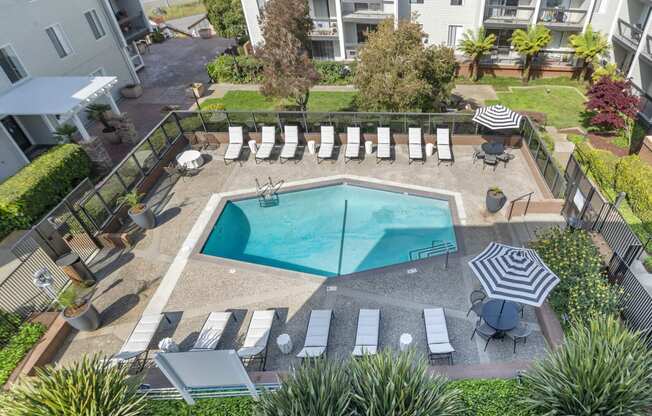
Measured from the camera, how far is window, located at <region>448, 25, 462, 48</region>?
2927 centimetres

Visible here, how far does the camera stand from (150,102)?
27375 millimetres

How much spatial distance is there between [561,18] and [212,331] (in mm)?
33943

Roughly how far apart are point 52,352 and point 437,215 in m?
14.0

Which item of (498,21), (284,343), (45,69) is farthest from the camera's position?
(498,21)

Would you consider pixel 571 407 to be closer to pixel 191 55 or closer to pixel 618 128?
pixel 618 128

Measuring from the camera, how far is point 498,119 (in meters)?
15.6

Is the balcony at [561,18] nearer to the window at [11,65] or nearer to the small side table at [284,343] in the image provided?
the small side table at [284,343]

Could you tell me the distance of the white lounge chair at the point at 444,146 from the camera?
16500mm

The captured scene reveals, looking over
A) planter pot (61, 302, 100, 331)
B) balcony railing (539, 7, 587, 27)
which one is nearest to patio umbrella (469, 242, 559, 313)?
planter pot (61, 302, 100, 331)

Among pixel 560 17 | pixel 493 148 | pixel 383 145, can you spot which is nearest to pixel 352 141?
pixel 383 145

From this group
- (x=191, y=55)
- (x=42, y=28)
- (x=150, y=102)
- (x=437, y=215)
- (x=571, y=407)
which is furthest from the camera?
(x=191, y=55)

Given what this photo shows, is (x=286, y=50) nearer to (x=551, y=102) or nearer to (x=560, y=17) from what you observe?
(x=551, y=102)

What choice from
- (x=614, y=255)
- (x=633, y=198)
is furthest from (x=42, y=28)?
(x=633, y=198)

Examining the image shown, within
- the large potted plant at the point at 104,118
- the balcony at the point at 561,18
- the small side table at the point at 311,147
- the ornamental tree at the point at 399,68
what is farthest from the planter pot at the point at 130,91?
the balcony at the point at 561,18
